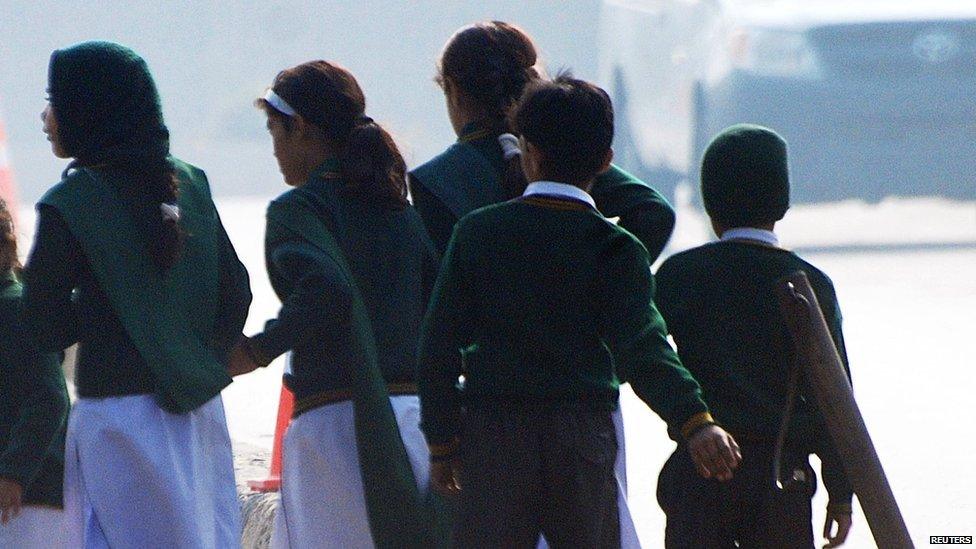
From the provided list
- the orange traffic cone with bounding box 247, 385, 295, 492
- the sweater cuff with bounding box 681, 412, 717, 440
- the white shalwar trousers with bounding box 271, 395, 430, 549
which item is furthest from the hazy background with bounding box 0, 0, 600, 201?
the sweater cuff with bounding box 681, 412, 717, 440

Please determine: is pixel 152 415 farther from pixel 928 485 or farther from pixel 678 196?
pixel 678 196

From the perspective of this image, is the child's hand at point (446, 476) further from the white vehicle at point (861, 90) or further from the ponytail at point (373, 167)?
the white vehicle at point (861, 90)

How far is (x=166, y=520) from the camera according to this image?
4.01 m

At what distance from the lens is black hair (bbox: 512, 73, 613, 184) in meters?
3.78

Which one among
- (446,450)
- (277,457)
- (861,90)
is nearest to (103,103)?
(446,450)

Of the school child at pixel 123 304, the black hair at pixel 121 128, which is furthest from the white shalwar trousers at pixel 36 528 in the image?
the black hair at pixel 121 128

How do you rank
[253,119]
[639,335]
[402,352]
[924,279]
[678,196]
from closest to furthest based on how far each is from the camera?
[639,335] < [402,352] < [924,279] < [678,196] < [253,119]

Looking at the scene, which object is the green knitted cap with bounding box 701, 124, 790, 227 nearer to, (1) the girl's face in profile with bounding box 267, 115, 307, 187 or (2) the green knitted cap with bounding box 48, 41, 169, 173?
(1) the girl's face in profile with bounding box 267, 115, 307, 187

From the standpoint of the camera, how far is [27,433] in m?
4.31

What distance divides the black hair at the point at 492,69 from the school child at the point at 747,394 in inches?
23.9

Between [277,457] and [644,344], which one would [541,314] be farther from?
[277,457]

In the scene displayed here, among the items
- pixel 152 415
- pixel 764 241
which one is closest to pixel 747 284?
→ pixel 764 241

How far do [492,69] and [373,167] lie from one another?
15.4 inches

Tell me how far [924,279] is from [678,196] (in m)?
4.43
